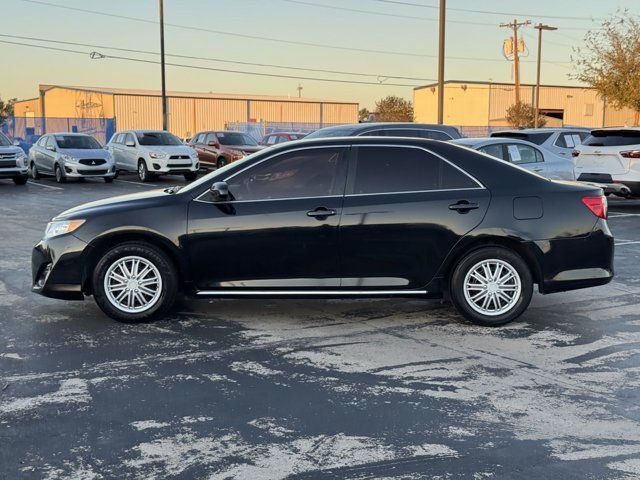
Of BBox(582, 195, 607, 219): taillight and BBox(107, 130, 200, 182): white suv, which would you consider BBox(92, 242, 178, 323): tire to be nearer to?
BBox(582, 195, 607, 219): taillight

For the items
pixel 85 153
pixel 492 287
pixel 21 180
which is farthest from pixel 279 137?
pixel 492 287

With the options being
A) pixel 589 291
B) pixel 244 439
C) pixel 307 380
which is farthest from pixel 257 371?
pixel 589 291

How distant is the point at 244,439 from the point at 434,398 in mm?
1297

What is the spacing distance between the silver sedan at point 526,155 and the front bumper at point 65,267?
852cm

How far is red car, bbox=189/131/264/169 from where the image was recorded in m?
28.1

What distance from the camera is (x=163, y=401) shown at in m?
4.82

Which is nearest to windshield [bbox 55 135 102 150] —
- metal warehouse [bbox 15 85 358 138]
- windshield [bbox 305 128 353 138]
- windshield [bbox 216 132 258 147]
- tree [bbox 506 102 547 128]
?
windshield [bbox 216 132 258 147]

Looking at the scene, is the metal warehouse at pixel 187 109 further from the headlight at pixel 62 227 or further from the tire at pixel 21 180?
the headlight at pixel 62 227

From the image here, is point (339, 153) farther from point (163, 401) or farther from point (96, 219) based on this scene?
point (163, 401)

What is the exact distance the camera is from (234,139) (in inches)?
1152

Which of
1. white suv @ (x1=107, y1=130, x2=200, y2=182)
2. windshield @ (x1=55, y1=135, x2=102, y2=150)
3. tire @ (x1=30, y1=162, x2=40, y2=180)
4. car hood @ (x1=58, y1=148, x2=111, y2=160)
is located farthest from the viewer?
tire @ (x1=30, y1=162, x2=40, y2=180)

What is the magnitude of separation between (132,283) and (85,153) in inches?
748

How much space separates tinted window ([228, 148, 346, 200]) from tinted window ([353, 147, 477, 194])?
7.6 inches

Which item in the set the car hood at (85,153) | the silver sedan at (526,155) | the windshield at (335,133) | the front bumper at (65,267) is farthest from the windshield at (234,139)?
the front bumper at (65,267)
